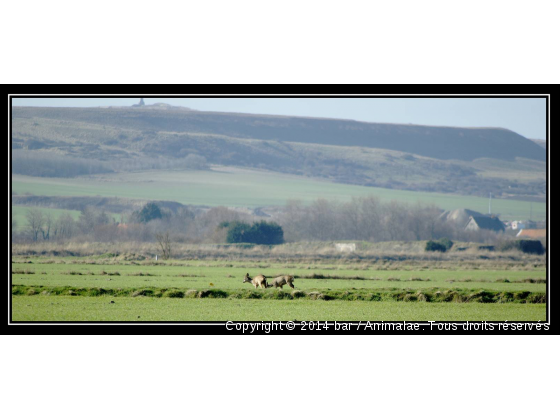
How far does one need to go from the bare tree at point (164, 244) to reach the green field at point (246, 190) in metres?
8.60

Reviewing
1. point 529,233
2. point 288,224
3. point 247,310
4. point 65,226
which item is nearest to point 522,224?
point 529,233

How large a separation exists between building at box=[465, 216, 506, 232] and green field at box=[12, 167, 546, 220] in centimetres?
163

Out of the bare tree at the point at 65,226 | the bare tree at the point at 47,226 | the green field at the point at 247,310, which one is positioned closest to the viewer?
the green field at the point at 247,310

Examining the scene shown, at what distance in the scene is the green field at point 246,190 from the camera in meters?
61.9

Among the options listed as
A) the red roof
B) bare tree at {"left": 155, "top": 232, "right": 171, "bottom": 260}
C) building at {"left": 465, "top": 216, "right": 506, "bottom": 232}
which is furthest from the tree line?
the red roof

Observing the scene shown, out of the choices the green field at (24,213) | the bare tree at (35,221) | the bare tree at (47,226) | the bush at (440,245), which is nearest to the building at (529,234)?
the bush at (440,245)

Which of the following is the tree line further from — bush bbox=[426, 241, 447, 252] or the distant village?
bush bbox=[426, 241, 447, 252]

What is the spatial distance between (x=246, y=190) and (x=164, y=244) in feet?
62.6

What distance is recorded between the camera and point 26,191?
45.6m

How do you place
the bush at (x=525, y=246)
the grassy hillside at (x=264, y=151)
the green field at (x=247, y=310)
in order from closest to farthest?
the green field at (x=247, y=310), the grassy hillside at (x=264, y=151), the bush at (x=525, y=246)

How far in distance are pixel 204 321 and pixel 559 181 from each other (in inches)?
342

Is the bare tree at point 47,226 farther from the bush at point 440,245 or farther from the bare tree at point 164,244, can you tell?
the bush at point 440,245

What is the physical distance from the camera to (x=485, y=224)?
69.3 metres
